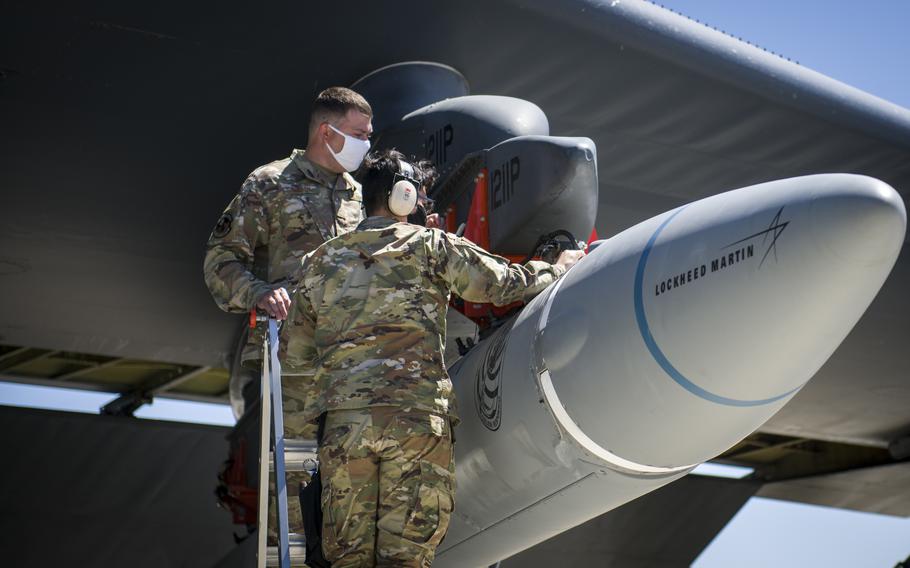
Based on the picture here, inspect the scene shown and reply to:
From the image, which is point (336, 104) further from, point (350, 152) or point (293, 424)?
point (293, 424)

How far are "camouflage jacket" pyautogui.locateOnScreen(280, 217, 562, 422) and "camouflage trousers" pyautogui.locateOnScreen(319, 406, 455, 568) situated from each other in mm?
74

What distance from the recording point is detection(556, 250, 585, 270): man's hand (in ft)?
12.9

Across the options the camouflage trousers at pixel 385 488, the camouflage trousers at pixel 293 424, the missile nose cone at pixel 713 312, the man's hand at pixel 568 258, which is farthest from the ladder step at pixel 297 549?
the man's hand at pixel 568 258

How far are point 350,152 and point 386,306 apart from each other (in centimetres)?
115

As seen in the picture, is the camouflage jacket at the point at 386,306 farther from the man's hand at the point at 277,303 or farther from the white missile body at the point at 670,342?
the white missile body at the point at 670,342

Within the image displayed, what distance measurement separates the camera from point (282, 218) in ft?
14.7

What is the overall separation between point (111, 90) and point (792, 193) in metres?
4.75

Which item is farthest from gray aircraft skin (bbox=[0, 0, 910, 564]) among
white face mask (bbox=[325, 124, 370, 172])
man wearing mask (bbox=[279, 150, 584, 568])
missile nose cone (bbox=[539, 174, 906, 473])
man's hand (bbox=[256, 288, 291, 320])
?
missile nose cone (bbox=[539, 174, 906, 473])

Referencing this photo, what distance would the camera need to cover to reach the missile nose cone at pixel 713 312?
2730mm

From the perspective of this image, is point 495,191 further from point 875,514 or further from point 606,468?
point 875,514

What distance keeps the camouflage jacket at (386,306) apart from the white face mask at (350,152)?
2.65 feet

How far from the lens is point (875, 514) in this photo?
46.7 feet

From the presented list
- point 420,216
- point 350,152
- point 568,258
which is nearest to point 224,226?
point 350,152

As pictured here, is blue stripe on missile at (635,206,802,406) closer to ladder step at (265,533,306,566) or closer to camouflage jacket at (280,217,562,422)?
camouflage jacket at (280,217,562,422)
